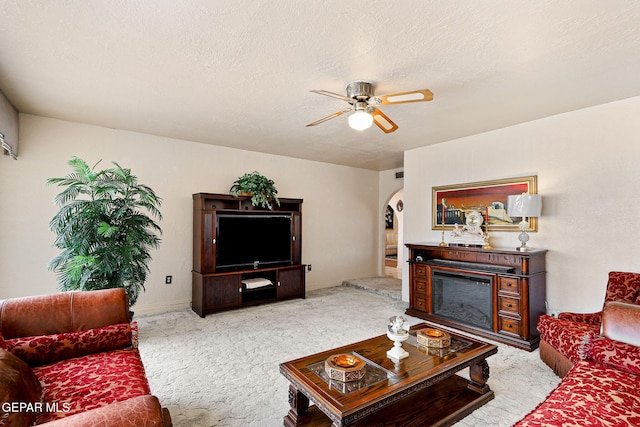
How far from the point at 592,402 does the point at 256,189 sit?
4.22m

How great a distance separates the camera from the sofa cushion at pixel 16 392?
1.09m

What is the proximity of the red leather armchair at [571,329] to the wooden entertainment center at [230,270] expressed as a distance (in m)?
3.45

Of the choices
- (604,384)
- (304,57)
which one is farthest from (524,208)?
(304,57)

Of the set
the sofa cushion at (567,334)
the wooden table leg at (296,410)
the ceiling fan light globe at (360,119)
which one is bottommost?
the wooden table leg at (296,410)

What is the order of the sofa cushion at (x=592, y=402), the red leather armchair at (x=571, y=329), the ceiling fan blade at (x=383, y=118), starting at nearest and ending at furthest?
the sofa cushion at (x=592, y=402)
the red leather armchair at (x=571, y=329)
the ceiling fan blade at (x=383, y=118)

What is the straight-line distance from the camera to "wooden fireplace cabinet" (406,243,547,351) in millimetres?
3244

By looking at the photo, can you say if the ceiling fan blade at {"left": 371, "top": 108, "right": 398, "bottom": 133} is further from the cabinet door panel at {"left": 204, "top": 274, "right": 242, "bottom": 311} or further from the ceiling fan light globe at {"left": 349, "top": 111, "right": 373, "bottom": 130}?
the cabinet door panel at {"left": 204, "top": 274, "right": 242, "bottom": 311}


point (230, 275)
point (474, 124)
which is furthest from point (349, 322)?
point (474, 124)

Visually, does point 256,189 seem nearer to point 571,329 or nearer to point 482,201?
point 482,201

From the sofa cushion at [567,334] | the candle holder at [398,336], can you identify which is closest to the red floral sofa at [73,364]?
the candle holder at [398,336]

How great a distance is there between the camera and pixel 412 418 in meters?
1.91

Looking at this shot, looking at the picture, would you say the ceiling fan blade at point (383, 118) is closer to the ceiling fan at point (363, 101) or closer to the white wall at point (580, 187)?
the ceiling fan at point (363, 101)

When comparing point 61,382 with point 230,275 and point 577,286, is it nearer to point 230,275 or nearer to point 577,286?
point 230,275

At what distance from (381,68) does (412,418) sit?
2436 mm
